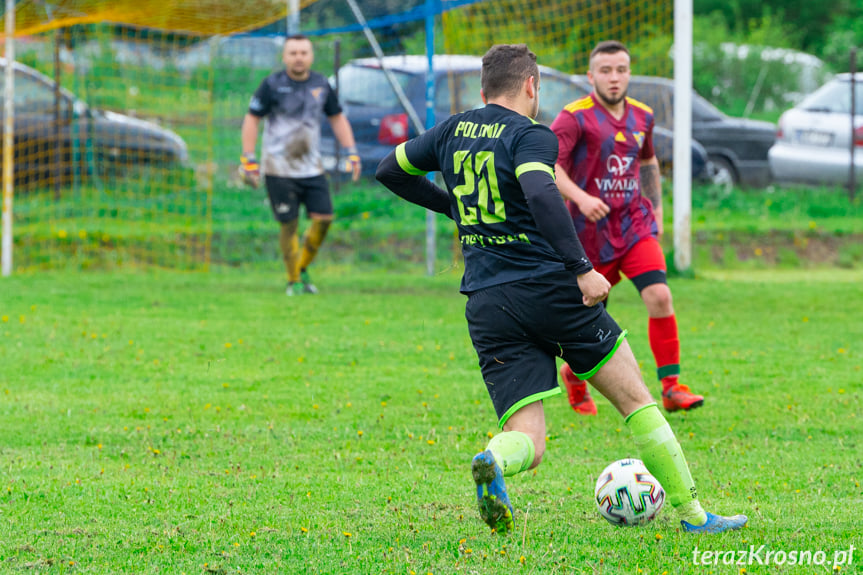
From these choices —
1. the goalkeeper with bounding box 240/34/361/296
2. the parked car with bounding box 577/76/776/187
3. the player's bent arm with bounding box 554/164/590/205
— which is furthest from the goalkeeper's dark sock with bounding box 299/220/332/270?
the parked car with bounding box 577/76/776/187

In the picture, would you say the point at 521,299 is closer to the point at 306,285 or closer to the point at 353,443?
the point at 353,443

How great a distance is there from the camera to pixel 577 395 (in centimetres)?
641

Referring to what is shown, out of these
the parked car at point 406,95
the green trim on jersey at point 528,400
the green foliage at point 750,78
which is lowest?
the green trim on jersey at point 528,400

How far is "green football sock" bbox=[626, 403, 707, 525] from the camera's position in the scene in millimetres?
4031

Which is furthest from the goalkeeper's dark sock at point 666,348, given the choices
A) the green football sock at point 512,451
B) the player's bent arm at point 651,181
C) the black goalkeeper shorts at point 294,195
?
the black goalkeeper shorts at point 294,195

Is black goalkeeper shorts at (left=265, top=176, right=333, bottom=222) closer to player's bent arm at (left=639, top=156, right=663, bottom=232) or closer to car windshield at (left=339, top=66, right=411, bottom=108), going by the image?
car windshield at (left=339, top=66, right=411, bottom=108)

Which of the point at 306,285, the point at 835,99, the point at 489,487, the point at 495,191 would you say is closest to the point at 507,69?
the point at 495,191

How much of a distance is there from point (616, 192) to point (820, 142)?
11.6 meters

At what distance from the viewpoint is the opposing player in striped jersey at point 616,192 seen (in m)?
6.21

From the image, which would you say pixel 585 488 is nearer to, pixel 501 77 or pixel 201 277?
pixel 501 77

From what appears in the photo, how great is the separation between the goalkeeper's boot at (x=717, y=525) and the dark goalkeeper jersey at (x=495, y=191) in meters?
1.05

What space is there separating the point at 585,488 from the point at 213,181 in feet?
36.2

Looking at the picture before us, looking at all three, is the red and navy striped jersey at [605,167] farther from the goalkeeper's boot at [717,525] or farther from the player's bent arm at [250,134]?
the player's bent arm at [250,134]

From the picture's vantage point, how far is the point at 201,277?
13.1 meters
